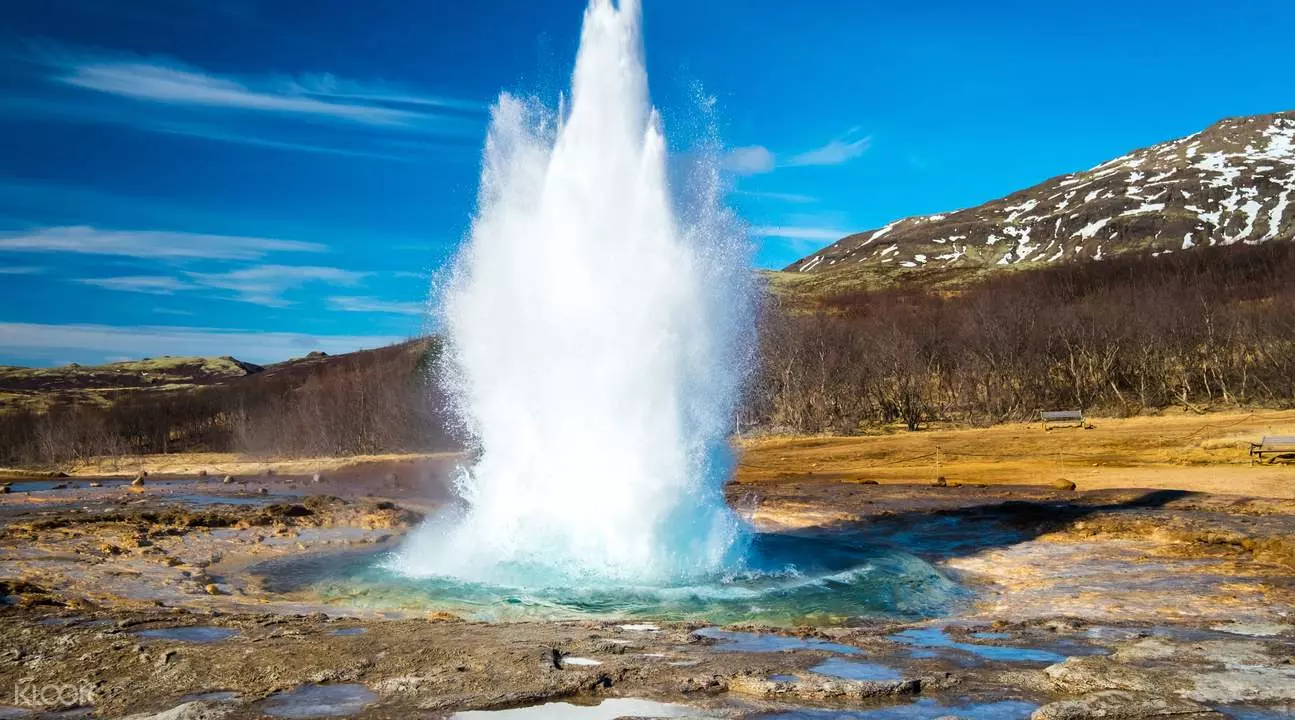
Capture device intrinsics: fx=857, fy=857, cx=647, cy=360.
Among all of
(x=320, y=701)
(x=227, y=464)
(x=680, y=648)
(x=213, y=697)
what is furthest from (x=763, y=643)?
(x=227, y=464)

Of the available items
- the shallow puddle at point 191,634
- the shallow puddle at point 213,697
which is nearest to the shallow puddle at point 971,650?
the shallow puddle at point 213,697

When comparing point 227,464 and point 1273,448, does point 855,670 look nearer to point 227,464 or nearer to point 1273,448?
point 1273,448

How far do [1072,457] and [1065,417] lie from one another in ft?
39.3

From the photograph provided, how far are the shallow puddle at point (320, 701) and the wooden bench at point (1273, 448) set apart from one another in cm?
3417

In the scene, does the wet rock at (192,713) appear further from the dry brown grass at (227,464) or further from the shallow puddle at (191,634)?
the dry brown grass at (227,464)

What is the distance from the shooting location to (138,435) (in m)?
129

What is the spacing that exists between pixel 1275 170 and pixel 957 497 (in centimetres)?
18151

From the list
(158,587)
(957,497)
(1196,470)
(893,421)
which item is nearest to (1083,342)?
(893,421)

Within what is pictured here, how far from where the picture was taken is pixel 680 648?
9.77 metres

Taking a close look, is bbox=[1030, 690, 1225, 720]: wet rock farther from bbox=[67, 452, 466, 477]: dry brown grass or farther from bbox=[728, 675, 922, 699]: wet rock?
bbox=[67, 452, 466, 477]: dry brown grass

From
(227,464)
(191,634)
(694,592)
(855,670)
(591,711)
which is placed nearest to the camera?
(591,711)

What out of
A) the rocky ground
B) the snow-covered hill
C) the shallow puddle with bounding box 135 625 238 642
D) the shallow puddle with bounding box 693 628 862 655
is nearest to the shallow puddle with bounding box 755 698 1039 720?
the rocky ground

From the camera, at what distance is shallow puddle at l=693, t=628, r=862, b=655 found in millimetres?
9758

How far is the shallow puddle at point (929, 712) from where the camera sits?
708 centimetres
